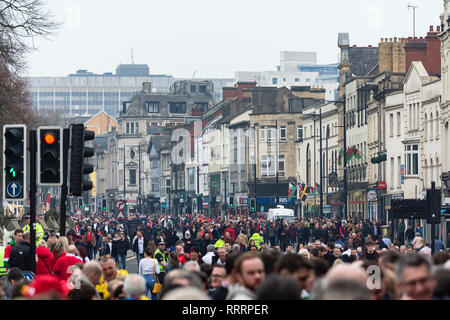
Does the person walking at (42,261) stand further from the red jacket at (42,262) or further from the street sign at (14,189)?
the street sign at (14,189)

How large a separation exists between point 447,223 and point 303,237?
652 centimetres

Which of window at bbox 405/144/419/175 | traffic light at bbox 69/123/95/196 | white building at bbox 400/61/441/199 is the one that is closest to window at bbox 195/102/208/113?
white building at bbox 400/61/441/199

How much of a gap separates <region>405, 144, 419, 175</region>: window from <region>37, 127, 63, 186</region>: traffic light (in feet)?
164

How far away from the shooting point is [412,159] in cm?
6669

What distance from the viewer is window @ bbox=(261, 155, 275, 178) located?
122637 mm

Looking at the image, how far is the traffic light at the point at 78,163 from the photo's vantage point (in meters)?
19.0

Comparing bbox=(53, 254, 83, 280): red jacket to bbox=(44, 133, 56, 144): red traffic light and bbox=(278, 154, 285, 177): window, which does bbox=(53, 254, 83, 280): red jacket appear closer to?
bbox=(44, 133, 56, 144): red traffic light

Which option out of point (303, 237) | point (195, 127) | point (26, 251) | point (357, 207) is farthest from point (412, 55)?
point (195, 127)

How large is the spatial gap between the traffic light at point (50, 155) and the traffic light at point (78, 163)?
1.39 metres

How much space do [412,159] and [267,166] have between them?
56981 mm

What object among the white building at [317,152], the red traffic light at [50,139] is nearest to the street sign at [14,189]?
the red traffic light at [50,139]

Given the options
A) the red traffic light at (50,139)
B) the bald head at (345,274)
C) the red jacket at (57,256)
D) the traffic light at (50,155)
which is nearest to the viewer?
the bald head at (345,274)

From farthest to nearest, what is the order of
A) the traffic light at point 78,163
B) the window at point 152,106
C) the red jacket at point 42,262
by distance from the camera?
the window at point 152,106 < the red jacket at point 42,262 < the traffic light at point 78,163

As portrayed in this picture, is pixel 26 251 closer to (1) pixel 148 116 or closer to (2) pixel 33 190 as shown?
(2) pixel 33 190
